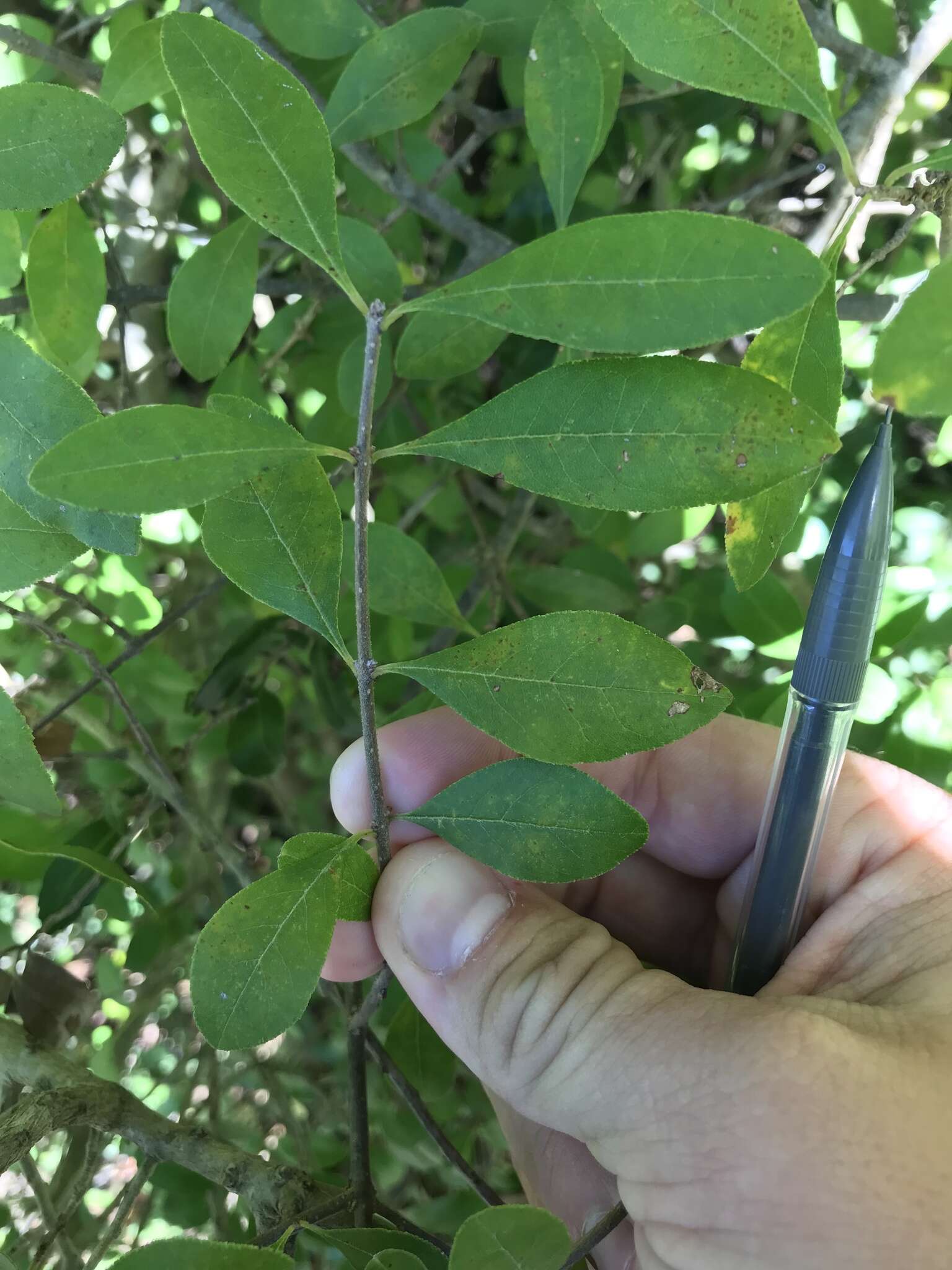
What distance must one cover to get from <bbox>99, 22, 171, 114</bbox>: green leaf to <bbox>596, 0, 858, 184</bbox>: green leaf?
1.93 ft

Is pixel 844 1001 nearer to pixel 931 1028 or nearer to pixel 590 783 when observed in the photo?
pixel 931 1028

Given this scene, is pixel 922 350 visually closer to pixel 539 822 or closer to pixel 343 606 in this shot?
pixel 539 822

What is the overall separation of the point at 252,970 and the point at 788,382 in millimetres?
631

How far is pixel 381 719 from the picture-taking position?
1.49 metres

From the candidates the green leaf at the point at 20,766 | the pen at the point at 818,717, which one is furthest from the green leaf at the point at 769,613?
the green leaf at the point at 20,766

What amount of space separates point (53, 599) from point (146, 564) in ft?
0.71

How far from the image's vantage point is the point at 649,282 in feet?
1.96

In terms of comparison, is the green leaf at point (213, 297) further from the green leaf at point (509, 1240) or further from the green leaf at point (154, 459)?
the green leaf at point (509, 1240)

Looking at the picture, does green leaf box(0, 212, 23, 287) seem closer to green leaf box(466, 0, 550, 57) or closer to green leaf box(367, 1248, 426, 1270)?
green leaf box(466, 0, 550, 57)

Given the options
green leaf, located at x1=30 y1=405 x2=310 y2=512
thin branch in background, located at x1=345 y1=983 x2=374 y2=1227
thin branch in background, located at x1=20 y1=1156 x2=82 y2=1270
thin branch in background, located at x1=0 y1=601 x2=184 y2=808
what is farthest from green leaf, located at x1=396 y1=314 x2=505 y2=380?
thin branch in background, located at x1=20 y1=1156 x2=82 y2=1270

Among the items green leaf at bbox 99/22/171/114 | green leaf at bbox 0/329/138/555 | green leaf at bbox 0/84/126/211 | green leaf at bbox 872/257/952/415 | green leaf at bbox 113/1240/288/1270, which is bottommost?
green leaf at bbox 113/1240/288/1270

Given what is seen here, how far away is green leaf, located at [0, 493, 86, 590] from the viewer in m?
0.77

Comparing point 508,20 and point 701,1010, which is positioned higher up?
point 508,20

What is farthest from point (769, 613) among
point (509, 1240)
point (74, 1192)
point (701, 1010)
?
point (74, 1192)
